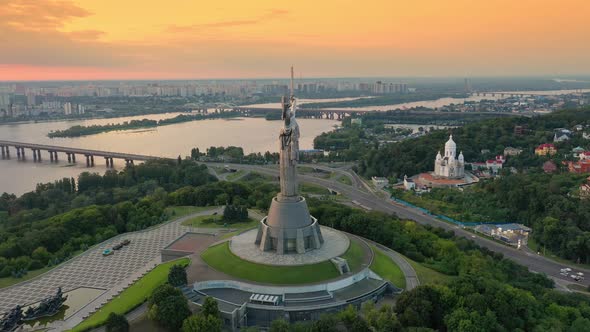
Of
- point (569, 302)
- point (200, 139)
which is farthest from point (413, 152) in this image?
point (200, 139)

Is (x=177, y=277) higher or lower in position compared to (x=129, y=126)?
lower

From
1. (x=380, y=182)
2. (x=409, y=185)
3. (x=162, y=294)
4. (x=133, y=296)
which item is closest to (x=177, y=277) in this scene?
(x=162, y=294)

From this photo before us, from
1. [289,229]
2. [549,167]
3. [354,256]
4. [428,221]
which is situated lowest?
[428,221]

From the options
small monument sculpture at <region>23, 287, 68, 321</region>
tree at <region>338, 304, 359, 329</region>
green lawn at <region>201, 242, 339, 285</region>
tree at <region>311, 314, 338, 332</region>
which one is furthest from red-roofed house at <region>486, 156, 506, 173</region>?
small monument sculpture at <region>23, 287, 68, 321</region>

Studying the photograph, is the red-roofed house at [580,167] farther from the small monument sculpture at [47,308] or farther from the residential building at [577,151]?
the small monument sculpture at [47,308]

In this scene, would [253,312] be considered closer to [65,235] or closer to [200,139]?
[65,235]

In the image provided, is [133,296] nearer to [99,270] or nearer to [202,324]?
[99,270]

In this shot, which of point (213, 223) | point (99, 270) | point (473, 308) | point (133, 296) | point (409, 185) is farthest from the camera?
point (409, 185)
